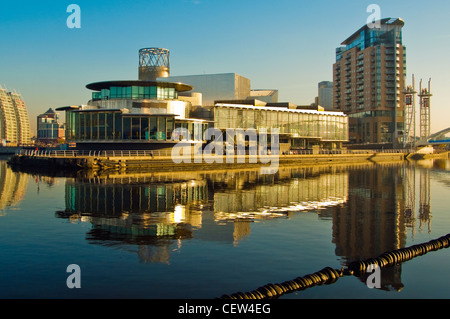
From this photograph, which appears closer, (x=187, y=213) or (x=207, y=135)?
(x=187, y=213)

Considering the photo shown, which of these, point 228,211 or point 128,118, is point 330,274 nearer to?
point 228,211

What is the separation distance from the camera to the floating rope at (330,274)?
50.5 feet

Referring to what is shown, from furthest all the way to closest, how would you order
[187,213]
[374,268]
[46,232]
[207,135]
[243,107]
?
[243,107]
[207,135]
[187,213]
[46,232]
[374,268]

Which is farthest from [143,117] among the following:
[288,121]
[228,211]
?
[228,211]

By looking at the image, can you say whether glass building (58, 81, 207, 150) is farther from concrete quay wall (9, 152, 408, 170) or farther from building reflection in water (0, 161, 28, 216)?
building reflection in water (0, 161, 28, 216)

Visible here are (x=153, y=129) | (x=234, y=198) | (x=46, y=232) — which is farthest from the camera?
(x=153, y=129)

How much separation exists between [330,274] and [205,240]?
8838 millimetres

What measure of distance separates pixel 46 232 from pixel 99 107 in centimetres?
6675

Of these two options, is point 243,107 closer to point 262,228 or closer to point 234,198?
point 234,198

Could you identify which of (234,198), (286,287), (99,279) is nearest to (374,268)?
(286,287)

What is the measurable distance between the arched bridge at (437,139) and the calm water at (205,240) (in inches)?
5177

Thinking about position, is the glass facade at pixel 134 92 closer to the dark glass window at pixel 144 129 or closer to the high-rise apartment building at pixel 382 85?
the dark glass window at pixel 144 129

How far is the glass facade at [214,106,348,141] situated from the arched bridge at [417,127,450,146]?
4351 cm
